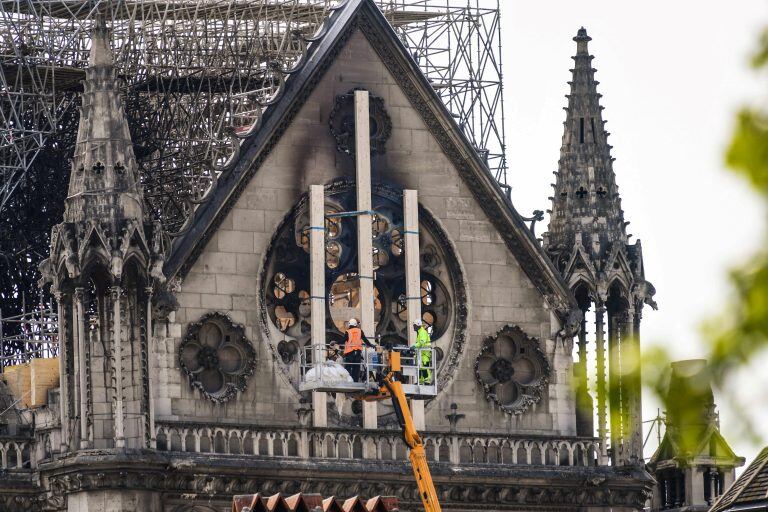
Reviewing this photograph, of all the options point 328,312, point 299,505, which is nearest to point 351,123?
point 328,312

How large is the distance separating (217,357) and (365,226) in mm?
4057

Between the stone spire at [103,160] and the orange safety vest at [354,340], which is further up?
the stone spire at [103,160]

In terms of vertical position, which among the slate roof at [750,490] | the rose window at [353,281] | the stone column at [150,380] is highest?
the rose window at [353,281]

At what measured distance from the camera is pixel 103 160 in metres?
39.4

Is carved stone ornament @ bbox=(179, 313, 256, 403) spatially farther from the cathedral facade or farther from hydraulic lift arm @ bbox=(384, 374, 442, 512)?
hydraulic lift arm @ bbox=(384, 374, 442, 512)

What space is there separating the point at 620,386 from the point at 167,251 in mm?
32282

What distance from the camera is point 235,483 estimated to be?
39438mm

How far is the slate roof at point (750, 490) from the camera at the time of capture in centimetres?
2795

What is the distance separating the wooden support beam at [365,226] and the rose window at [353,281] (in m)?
0.20

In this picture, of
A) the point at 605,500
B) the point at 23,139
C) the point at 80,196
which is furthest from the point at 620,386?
the point at 23,139

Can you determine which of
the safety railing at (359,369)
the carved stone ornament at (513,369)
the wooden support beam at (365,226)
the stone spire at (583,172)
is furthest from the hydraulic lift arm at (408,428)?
the stone spire at (583,172)

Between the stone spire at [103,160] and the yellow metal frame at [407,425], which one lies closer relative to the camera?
the yellow metal frame at [407,425]

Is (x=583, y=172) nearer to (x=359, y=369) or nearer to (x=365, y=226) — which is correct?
(x=365, y=226)

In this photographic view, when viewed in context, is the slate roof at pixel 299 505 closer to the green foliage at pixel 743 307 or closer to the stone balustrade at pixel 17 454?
the stone balustrade at pixel 17 454
